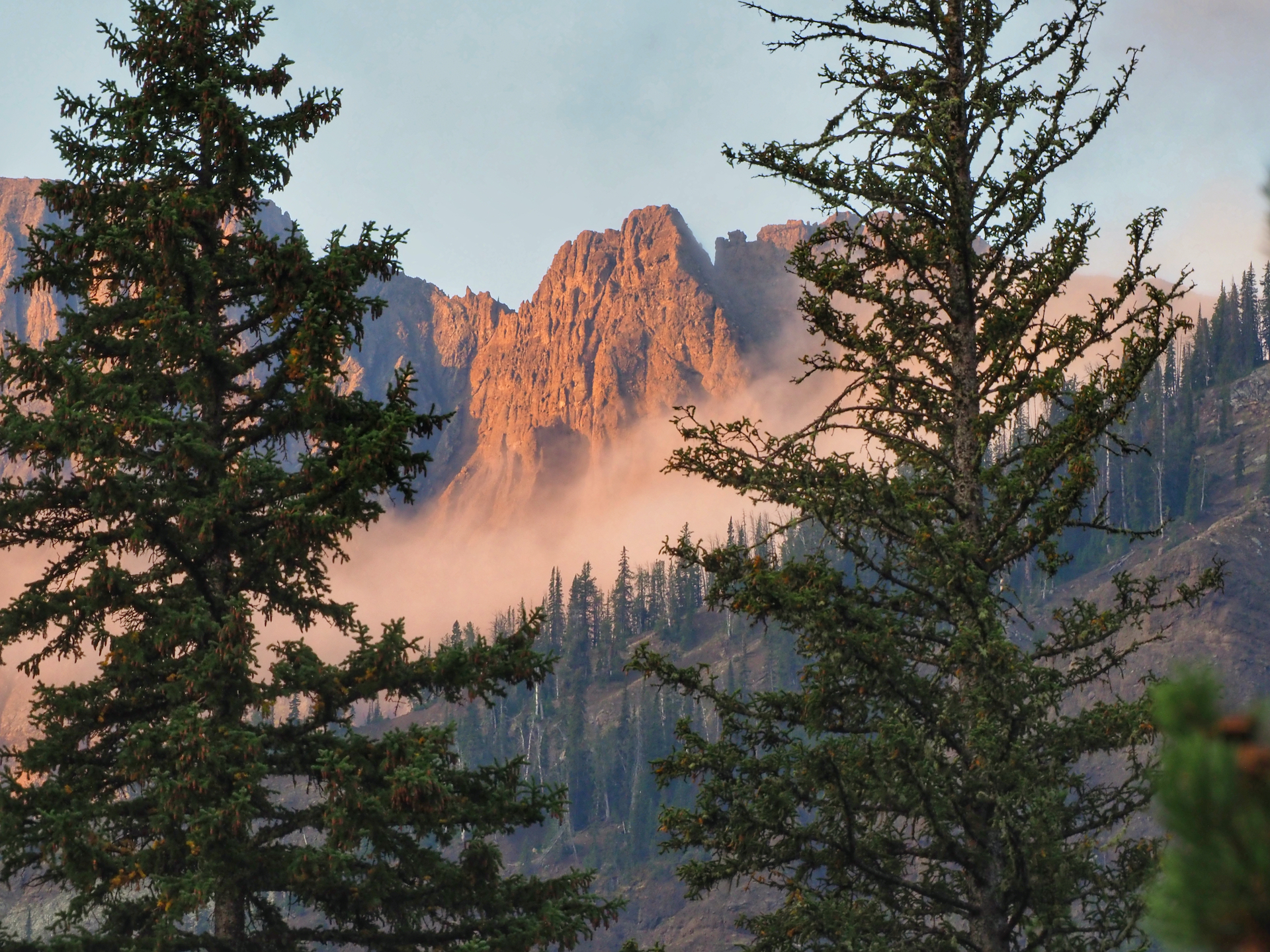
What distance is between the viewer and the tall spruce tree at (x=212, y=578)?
968 cm

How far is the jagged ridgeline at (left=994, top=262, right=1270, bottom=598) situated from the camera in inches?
6171

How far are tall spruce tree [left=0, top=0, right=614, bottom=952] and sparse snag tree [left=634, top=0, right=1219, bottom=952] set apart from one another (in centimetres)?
251

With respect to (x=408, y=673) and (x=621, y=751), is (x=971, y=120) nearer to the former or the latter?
(x=408, y=673)

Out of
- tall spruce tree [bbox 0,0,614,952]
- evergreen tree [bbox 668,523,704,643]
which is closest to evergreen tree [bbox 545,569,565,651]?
evergreen tree [bbox 668,523,704,643]

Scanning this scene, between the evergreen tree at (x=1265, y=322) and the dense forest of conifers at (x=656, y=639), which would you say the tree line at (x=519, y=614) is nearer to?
the dense forest of conifers at (x=656, y=639)

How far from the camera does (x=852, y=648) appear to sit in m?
10.2

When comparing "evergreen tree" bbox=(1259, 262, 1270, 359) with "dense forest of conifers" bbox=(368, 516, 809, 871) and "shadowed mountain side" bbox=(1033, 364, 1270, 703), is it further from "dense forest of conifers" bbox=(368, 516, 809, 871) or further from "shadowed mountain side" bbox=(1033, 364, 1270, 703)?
"dense forest of conifers" bbox=(368, 516, 809, 871)

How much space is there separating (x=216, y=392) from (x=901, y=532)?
7696 millimetres

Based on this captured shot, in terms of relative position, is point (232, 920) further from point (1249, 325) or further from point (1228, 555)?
point (1249, 325)

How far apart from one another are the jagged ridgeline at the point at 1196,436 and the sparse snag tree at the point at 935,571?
503 ft

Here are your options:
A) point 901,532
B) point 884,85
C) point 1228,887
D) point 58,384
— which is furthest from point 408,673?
point 1228,887

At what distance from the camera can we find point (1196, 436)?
16438 centimetres

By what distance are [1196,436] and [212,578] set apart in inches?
7062

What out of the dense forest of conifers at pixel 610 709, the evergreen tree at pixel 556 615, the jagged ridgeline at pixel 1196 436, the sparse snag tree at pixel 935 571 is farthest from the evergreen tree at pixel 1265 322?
the sparse snag tree at pixel 935 571
